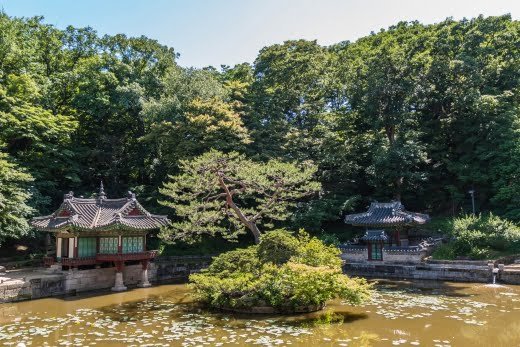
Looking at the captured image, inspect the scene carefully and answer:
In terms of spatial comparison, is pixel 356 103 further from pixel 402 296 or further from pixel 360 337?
pixel 360 337

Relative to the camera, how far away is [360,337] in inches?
473

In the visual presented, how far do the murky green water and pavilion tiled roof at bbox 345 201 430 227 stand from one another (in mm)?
8077

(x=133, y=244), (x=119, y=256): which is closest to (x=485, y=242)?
(x=133, y=244)

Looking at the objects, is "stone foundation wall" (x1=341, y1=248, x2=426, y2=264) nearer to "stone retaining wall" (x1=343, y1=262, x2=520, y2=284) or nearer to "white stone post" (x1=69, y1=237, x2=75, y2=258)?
"stone retaining wall" (x1=343, y1=262, x2=520, y2=284)

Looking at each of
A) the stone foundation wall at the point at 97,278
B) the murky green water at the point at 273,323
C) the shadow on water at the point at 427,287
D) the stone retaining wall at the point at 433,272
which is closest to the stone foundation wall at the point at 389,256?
the stone retaining wall at the point at 433,272

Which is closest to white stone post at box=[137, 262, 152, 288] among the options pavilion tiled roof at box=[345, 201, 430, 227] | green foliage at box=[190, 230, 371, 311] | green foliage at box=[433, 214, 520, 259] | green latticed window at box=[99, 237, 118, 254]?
green latticed window at box=[99, 237, 118, 254]

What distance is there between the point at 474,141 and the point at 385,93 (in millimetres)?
7726

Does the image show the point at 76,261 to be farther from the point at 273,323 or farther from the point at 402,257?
the point at 402,257

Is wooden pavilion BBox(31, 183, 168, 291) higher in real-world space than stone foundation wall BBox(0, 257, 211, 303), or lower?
higher

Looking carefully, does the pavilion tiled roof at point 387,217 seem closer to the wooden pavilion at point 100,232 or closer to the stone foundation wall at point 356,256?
the stone foundation wall at point 356,256

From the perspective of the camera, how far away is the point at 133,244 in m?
23.2

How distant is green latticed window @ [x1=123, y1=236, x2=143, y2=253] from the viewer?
22844mm

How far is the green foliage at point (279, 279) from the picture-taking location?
14.8 m

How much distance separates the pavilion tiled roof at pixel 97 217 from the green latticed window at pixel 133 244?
112 centimetres
